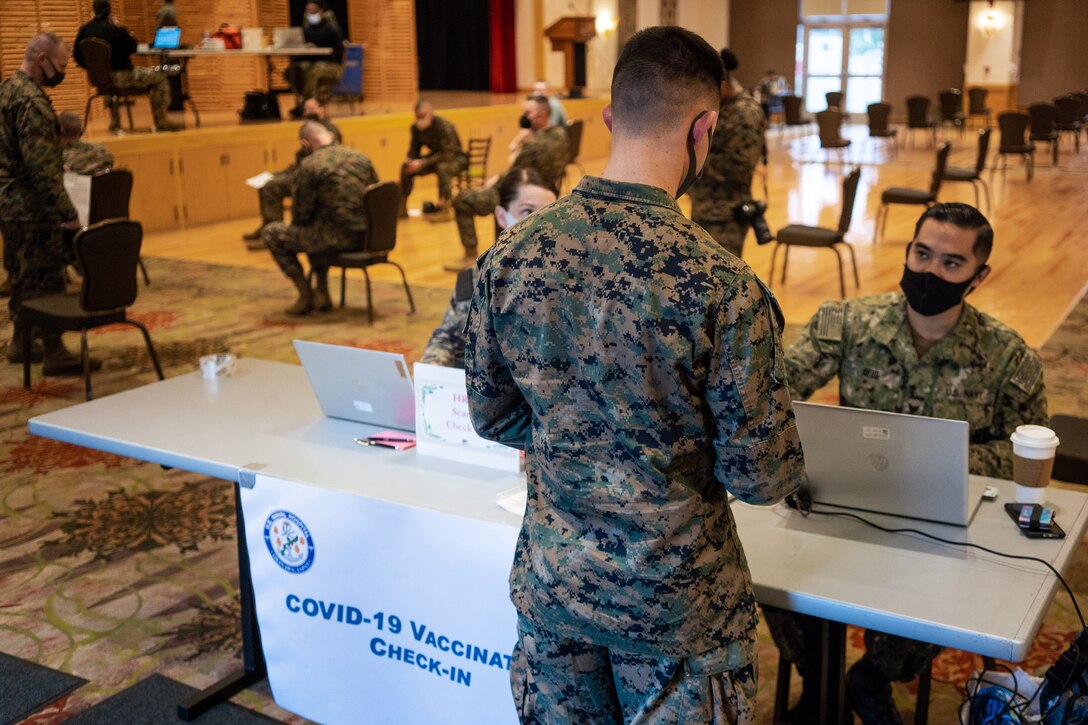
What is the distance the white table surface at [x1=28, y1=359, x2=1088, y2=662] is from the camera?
1.87 m

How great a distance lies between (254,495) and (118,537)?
1.65 m

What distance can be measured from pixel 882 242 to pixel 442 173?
4.28m

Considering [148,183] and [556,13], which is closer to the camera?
[148,183]

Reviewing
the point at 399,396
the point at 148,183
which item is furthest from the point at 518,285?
the point at 148,183

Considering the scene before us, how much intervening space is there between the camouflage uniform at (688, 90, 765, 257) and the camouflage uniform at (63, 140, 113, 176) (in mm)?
4313

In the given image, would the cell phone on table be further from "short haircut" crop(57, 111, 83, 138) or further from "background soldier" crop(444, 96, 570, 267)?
"short haircut" crop(57, 111, 83, 138)

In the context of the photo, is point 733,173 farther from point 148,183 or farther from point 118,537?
point 148,183

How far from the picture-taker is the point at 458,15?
2106 cm

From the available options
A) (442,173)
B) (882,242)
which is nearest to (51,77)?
(442,173)

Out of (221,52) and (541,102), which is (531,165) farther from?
(221,52)

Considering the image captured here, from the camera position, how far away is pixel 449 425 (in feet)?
8.68

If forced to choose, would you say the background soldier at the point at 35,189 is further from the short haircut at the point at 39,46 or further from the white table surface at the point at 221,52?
the white table surface at the point at 221,52

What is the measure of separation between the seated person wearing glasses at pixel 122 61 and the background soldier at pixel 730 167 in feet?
23.0

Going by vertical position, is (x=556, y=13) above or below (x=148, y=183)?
above
